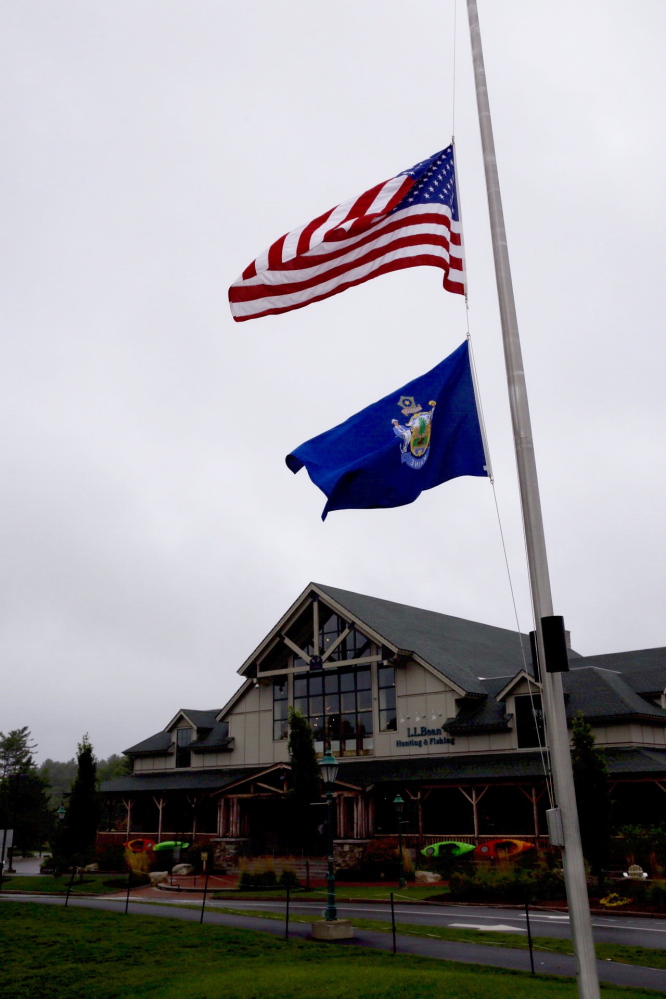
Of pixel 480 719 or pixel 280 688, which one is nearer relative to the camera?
pixel 480 719

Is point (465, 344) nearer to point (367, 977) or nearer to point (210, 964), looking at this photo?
point (367, 977)

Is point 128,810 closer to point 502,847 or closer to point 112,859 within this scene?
point 112,859

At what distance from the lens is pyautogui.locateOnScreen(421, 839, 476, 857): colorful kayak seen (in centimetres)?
3538

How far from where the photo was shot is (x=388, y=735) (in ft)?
139

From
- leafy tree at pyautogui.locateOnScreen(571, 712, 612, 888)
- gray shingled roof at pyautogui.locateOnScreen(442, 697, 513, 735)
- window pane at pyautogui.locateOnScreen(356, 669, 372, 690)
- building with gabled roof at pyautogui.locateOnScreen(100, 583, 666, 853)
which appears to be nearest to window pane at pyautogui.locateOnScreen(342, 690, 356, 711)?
building with gabled roof at pyautogui.locateOnScreen(100, 583, 666, 853)

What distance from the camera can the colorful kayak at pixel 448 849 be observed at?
116ft

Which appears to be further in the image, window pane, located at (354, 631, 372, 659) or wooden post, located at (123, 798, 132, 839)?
wooden post, located at (123, 798, 132, 839)

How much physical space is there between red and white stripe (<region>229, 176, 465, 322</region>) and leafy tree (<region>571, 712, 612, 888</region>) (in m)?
20.1

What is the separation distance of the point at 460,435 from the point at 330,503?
176 centimetres

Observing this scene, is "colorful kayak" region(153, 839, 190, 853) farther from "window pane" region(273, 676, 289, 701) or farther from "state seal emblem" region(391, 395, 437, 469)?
"state seal emblem" region(391, 395, 437, 469)

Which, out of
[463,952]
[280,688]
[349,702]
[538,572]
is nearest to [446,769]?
[349,702]

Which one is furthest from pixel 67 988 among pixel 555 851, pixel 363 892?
pixel 555 851

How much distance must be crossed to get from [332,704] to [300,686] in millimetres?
2509

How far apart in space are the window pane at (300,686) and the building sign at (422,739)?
261 inches
